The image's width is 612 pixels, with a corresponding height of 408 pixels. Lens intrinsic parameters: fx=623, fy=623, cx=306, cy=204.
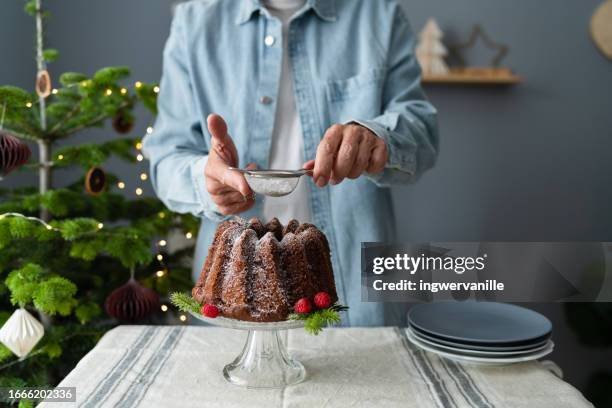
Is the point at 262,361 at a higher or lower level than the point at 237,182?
lower

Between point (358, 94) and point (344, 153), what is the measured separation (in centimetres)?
39

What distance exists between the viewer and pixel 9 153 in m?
1.26

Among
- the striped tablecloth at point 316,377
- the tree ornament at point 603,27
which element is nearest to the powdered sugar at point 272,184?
the striped tablecloth at point 316,377

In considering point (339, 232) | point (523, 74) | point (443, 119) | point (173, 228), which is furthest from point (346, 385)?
point (523, 74)

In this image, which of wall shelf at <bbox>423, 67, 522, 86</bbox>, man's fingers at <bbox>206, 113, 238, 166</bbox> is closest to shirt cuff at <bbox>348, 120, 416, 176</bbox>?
man's fingers at <bbox>206, 113, 238, 166</bbox>

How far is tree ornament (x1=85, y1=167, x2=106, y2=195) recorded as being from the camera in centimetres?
153

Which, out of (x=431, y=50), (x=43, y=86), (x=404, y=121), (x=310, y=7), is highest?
(x=431, y=50)

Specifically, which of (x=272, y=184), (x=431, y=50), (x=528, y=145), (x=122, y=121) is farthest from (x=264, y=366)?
(x=528, y=145)

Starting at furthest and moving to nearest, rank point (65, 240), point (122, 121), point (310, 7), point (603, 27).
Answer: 1. point (603, 27)
2. point (122, 121)
3. point (65, 240)
4. point (310, 7)

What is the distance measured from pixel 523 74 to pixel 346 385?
2032 mm

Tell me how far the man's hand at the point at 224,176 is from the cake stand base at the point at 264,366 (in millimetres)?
233

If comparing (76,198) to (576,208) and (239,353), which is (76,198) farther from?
(576,208)

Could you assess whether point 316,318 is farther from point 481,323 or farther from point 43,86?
point 43,86

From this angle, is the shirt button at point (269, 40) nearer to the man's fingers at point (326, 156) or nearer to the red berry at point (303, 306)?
the man's fingers at point (326, 156)
